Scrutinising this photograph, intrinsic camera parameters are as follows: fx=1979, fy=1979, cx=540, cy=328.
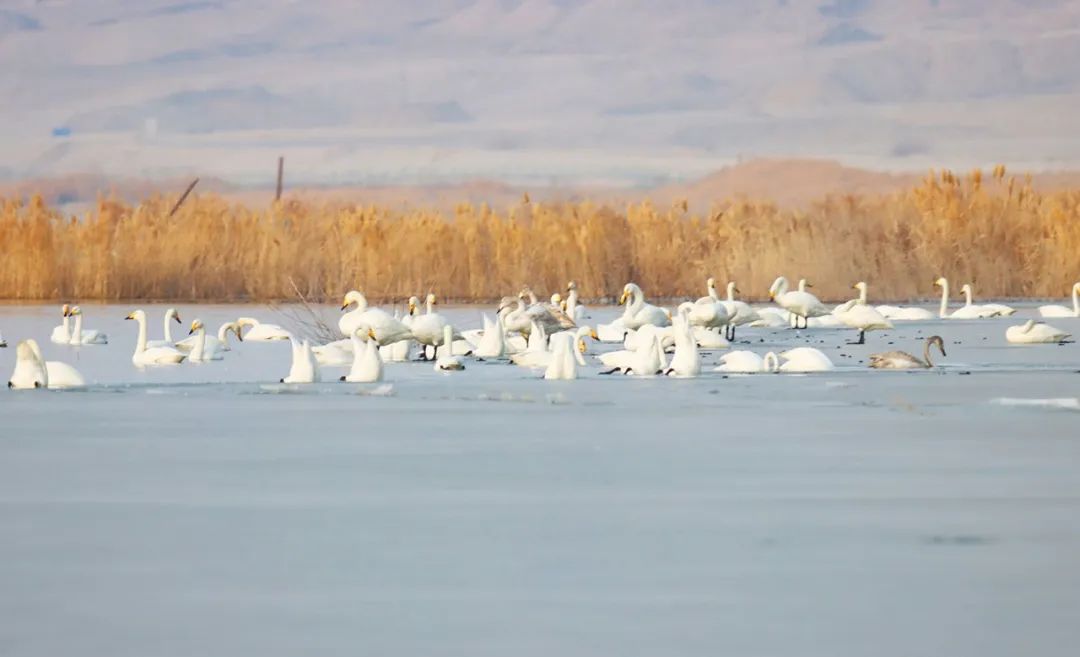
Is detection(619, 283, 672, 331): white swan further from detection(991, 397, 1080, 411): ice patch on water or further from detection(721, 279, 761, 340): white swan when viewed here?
detection(991, 397, 1080, 411): ice patch on water

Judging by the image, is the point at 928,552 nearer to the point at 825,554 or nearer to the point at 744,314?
the point at 825,554

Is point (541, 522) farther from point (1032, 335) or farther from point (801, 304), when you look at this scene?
point (801, 304)

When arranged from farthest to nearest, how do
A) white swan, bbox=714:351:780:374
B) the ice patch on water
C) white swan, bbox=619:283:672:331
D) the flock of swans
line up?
white swan, bbox=619:283:672:331
white swan, bbox=714:351:780:374
the flock of swans
the ice patch on water

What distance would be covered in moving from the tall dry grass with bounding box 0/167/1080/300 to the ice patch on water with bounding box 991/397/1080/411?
1523 cm

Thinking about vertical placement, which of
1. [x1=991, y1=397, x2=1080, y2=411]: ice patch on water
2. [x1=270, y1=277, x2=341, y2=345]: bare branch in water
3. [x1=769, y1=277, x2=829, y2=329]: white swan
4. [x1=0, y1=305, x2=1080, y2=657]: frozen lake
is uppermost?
[x1=769, y1=277, x2=829, y2=329]: white swan

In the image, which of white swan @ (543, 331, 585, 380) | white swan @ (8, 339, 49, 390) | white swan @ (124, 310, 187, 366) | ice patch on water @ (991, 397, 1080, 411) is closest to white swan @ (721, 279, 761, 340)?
white swan @ (543, 331, 585, 380)

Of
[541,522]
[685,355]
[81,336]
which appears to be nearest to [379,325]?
[685,355]

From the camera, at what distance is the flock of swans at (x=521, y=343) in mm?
13477

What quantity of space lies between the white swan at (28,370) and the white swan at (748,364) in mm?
4927

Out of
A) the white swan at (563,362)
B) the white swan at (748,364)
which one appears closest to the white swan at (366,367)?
the white swan at (563,362)

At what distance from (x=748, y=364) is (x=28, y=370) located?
513cm

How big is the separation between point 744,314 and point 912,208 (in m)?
9.44

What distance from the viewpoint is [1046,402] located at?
11.8 m

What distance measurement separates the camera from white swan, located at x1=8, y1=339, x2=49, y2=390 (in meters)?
12.5
